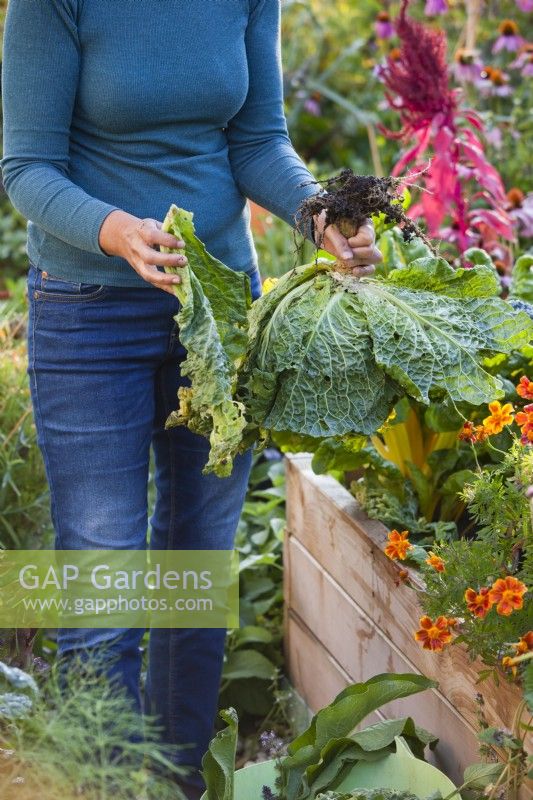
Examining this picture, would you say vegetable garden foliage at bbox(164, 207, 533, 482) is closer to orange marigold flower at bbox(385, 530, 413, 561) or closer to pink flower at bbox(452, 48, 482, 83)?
orange marigold flower at bbox(385, 530, 413, 561)

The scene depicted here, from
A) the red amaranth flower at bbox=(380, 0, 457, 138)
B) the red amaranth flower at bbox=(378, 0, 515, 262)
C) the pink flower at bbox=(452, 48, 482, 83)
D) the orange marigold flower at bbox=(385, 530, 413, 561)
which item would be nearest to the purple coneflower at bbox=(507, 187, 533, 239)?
the red amaranth flower at bbox=(378, 0, 515, 262)

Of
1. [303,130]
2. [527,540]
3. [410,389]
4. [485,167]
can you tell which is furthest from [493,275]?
[303,130]

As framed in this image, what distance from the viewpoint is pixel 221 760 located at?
1688mm

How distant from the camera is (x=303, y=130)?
238 inches

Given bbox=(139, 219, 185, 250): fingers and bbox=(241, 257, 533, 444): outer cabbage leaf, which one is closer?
bbox=(139, 219, 185, 250): fingers

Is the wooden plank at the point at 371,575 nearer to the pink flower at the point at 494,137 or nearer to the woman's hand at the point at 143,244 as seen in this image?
the woman's hand at the point at 143,244

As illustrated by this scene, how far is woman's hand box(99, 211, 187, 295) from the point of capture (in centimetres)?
160

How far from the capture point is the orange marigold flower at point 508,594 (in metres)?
1.48

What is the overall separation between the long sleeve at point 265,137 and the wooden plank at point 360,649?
2.87ft

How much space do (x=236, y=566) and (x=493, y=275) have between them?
125cm

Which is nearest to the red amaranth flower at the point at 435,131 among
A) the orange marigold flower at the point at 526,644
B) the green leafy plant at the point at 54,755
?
the orange marigold flower at the point at 526,644

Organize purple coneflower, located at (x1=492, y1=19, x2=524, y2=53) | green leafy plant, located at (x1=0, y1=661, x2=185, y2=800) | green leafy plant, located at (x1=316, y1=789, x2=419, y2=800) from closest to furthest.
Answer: green leafy plant, located at (x1=0, y1=661, x2=185, y2=800)
green leafy plant, located at (x1=316, y1=789, x2=419, y2=800)
purple coneflower, located at (x1=492, y1=19, x2=524, y2=53)

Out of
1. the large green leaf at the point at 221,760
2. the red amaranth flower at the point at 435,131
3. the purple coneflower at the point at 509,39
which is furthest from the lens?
the purple coneflower at the point at 509,39

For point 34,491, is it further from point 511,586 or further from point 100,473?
point 511,586
